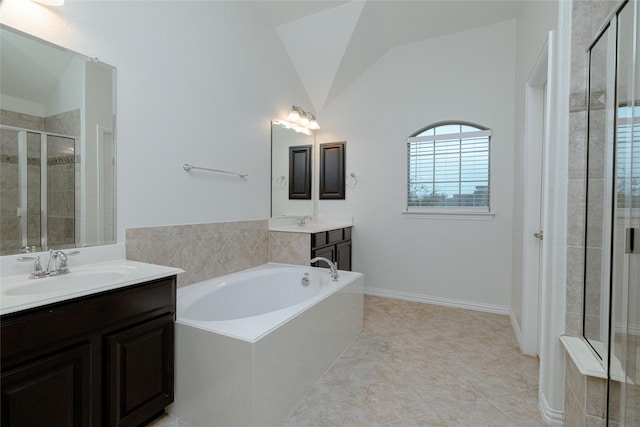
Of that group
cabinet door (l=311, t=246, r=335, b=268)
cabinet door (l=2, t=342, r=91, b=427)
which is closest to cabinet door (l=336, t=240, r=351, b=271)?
cabinet door (l=311, t=246, r=335, b=268)

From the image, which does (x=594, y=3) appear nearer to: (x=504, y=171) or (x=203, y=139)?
(x=504, y=171)

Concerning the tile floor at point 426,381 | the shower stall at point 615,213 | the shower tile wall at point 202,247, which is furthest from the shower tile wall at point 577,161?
the shower tile wall at point 202,247

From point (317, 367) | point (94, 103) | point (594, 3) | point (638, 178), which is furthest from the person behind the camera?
point (317, 367)

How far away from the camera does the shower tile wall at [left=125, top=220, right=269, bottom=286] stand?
6.70ft

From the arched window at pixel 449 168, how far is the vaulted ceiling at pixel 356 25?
40.5 inches

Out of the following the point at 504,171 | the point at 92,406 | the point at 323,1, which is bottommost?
the point at 92,406

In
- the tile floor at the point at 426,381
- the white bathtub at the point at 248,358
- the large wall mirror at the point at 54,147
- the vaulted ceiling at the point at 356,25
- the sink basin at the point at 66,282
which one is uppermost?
the vaulted ceiling at the point at 356,25

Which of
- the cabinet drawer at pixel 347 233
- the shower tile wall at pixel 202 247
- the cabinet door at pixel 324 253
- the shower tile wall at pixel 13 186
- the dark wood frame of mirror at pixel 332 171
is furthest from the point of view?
the dark wood frame of mirror at pixel 332 171

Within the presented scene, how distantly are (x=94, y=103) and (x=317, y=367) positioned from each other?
207 cm

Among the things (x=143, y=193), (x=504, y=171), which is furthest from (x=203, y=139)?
(x=504, y=171)

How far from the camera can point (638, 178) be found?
1.17 meters

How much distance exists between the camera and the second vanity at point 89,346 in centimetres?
108

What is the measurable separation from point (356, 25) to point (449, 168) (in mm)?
1776

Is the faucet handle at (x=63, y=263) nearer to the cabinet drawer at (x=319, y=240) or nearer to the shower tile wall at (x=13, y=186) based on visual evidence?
the shower tile wall at (x=13, y=186)
